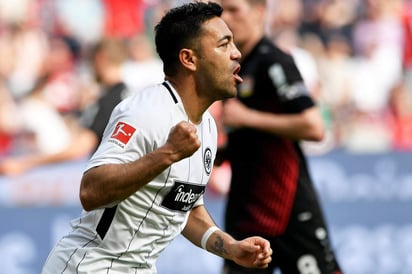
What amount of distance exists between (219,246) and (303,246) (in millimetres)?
1610

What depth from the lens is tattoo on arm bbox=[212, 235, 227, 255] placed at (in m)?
4.81

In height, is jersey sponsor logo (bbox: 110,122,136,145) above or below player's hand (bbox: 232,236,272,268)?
above

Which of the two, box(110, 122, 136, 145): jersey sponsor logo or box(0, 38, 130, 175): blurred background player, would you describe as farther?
box(0, 38, 130, 175): blurred background player

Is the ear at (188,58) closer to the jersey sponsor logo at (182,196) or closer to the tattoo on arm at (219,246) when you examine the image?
the jersey sponsor logo at (182,196)

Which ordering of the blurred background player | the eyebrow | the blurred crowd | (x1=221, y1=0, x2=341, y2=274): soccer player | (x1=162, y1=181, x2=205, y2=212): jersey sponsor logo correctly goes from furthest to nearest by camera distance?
the blurred crowd → the blurred background player → (x1=221, y1=0, x2=341, y2=274): soccer player → the eyebrow → (x1=162, y1=181, x2=205, y2=212): jersey sponsor logo

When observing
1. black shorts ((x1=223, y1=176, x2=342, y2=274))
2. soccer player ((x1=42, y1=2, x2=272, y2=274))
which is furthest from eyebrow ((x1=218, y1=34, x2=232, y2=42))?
black shorts ((x1=223, y1=176, x2=342, y2=274))

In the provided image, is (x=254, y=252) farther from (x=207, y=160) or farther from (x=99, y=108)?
(x=99, y=108)

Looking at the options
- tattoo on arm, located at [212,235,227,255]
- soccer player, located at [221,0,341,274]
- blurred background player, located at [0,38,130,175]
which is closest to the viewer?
tattoo on arm, located at [212,235,227,255]

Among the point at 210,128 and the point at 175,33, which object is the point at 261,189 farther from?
the point at 175,33

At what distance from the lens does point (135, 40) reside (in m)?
12.1

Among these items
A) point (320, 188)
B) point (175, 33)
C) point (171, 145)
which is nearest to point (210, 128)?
point (175, 33)

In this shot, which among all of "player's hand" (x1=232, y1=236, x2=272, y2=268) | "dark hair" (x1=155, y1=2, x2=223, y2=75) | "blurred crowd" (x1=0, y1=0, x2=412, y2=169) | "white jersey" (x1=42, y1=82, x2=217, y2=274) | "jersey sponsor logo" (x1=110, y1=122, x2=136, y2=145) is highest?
"dark hair" (x1=155, y1=2, x2=223, y2=75)

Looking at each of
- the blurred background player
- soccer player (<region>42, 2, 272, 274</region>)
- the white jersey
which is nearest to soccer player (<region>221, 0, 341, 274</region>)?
soccer player (<region>42, 2, 272, 274</region>)

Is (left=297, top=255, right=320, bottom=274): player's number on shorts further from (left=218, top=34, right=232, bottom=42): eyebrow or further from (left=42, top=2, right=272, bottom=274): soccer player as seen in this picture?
(left=218, top=34, right=232, bottom=42): eyebrow
